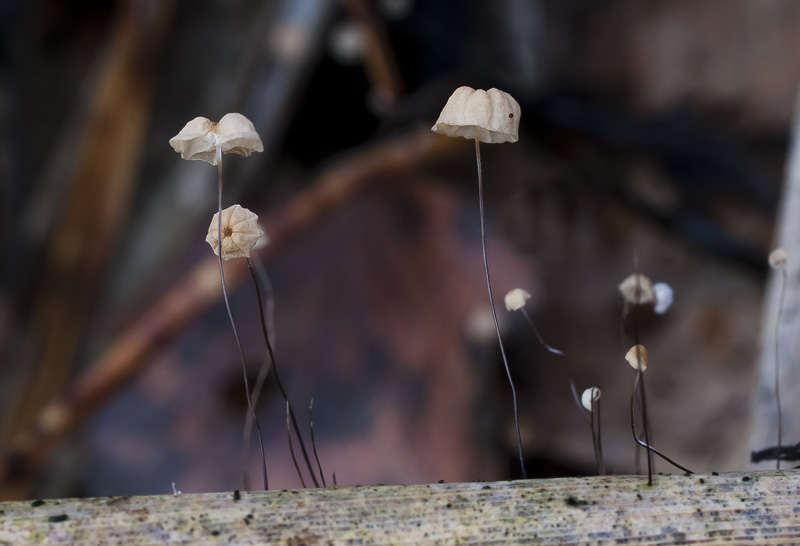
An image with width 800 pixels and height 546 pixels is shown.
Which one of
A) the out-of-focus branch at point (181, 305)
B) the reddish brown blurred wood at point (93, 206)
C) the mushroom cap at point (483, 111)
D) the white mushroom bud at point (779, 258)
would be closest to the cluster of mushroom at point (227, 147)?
the mushroom cap at point (483, 111)

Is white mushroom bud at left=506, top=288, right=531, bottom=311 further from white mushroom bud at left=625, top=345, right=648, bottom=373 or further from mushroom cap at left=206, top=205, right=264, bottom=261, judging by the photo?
mushroom cap at left=206, top=205, right=264, bottom=261

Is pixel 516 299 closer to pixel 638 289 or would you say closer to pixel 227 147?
pixel 638 289

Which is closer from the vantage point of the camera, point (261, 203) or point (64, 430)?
point (64, 430)

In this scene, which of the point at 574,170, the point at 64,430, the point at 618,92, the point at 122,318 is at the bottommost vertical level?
the point at 64,430

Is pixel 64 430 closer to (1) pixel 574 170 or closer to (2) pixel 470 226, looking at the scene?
(2) pixel 470 226

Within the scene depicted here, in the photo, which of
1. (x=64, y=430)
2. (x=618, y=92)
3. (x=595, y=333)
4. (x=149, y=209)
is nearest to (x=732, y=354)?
(x=595, y=333)

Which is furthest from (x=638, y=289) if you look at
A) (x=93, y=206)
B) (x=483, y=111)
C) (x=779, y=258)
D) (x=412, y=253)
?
(x=93, y=206)
